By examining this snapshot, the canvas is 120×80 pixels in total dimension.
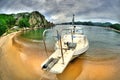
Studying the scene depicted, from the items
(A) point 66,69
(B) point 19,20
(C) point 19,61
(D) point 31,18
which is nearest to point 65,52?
(A) point 66,69

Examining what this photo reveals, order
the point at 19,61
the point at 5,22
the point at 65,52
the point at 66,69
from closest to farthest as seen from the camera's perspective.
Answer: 1. the point at 66,69
2. the point at 65,52
3. the point at 19,61
4. the point at 5,22

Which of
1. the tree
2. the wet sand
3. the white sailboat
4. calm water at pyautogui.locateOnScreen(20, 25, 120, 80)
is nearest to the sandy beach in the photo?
the wet sand

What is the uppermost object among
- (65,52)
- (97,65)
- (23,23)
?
(23,23)

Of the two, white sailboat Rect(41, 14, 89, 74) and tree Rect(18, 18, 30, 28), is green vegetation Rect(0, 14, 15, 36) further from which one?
white sailboat Rect(41, 14, 89, 74)

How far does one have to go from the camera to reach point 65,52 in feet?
9.30

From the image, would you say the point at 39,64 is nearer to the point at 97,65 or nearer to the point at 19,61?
the point at 19,61

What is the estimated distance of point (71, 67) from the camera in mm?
2799

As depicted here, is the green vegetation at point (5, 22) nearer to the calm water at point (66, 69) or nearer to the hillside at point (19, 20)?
the hillside at point (19, 20)

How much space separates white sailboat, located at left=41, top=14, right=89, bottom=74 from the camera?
2357 mm

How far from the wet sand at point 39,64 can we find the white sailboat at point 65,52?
0.38 ft

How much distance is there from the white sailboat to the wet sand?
117 mm

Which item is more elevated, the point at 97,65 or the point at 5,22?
the point at 5,22

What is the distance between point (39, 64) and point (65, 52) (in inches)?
11.8

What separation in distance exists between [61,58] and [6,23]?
1.98 metres
